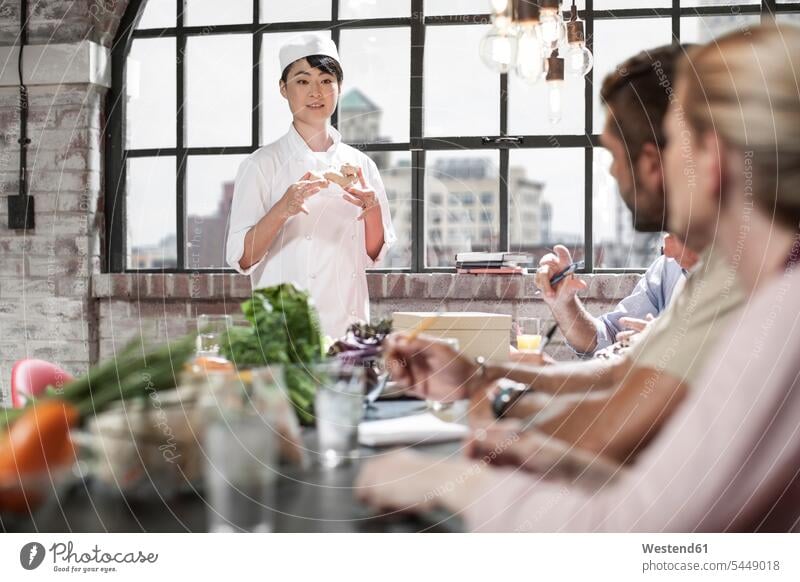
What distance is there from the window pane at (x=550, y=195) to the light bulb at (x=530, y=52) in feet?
4.45

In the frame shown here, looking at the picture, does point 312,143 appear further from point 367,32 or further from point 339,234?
point 367,32

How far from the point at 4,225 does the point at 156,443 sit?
8.40 feet

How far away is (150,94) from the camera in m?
3.12

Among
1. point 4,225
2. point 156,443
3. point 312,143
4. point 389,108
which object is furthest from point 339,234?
point 4,225

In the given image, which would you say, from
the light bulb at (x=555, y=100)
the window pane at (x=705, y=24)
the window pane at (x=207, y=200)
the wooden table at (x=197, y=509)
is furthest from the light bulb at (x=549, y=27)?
the window pane at (x=207, y=200)

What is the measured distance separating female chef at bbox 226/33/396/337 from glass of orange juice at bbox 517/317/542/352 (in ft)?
1.18

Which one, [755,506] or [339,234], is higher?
[339,234]

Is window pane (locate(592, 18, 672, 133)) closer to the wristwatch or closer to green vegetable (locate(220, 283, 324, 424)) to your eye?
the wristwatch

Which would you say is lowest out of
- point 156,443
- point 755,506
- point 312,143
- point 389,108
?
point 755,506

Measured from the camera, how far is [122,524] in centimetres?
82

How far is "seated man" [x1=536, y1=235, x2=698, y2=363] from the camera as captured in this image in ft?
5.21

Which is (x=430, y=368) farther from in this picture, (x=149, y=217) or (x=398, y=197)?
(x=149, y=217)

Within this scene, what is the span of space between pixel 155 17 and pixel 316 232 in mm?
1785
